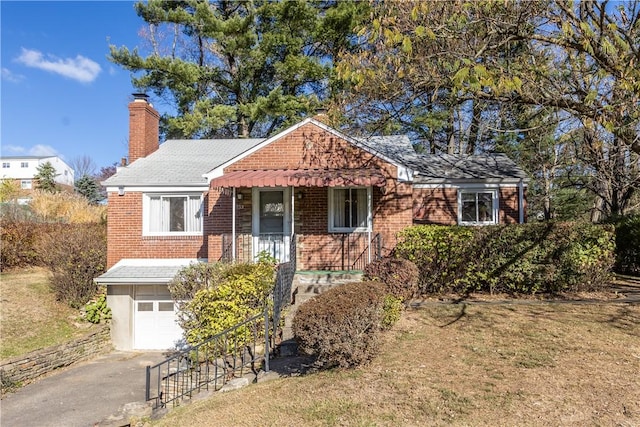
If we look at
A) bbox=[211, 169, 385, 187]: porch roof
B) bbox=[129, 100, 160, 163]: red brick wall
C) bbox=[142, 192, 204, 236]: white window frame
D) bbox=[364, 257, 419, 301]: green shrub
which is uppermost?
bbox=[129, 100, 160, 163]: red brick wall

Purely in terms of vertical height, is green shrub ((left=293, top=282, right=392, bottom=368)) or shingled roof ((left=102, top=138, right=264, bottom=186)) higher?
shingled roof ((left=102, top=138, right=264, bottom=186))

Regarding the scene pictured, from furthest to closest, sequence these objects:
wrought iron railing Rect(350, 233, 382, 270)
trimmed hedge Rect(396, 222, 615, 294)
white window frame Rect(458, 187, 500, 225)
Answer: white window frame Rect(458, 187, 500, 225) < wrought iron railing Rect(350, 233, 382, 270) < trimmed hedge Rect(396, 222, 615, 294)

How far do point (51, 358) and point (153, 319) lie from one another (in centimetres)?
332

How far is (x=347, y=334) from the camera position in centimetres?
672

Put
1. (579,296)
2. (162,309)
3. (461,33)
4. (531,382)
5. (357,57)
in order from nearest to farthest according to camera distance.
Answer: (531,382) → (461,33) → (357,57) → (579,296) → (162,309)

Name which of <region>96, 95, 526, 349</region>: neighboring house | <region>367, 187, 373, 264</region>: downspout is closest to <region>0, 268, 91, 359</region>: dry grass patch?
<region>96, 95, 526, 349</region>: neighboring house

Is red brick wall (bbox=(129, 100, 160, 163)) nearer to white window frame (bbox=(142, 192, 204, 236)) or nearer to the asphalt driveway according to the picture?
white window frame (bbox=(142, 192, 204, 236))

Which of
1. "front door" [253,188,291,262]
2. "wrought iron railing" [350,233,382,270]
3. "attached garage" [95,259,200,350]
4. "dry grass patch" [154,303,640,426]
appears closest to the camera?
"dry grass patch" [154,303,640,426]

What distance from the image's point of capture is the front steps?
1013cm

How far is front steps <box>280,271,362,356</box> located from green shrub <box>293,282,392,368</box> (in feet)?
8.84

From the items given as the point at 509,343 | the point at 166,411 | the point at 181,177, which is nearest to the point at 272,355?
the point at 166,411

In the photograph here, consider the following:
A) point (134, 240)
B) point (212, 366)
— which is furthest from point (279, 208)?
point (212, 366)

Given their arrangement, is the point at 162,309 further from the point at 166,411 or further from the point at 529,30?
the point at 529,30

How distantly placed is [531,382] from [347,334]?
2915 mm
